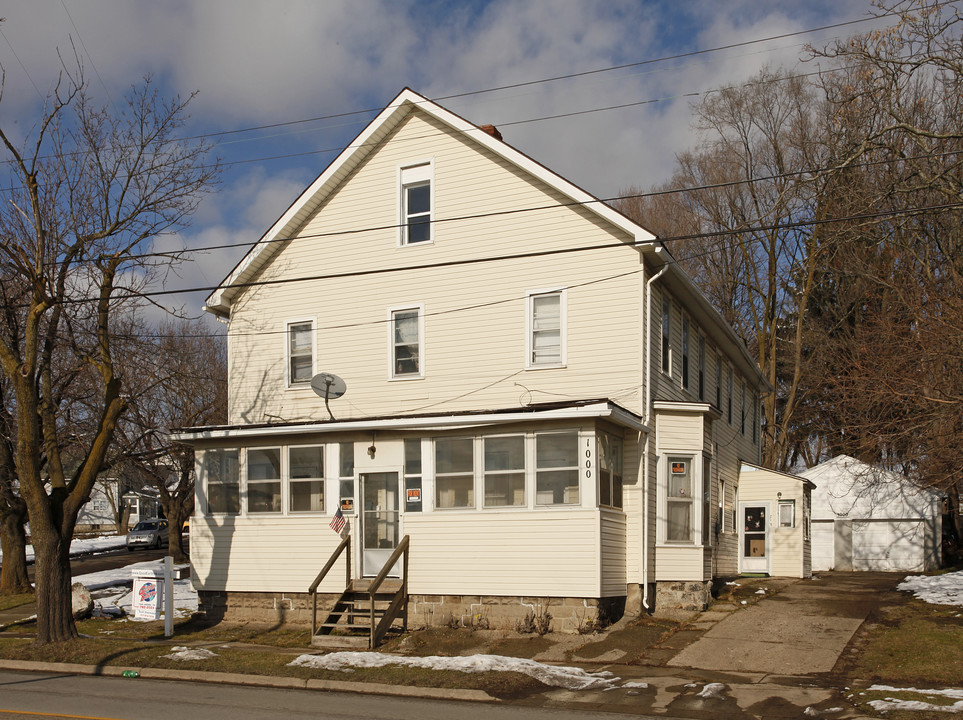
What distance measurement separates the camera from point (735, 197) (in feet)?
135

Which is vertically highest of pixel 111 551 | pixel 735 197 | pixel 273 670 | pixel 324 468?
pixel 735 197

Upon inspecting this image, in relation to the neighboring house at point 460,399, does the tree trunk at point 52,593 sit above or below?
below

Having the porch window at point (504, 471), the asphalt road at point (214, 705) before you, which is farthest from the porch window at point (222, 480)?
the asphalt road at point (214, 705)

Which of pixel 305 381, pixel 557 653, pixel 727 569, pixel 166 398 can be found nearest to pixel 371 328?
pixel 305 381

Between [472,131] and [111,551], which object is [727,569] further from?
[111,551]

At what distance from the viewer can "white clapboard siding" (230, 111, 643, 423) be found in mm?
18469

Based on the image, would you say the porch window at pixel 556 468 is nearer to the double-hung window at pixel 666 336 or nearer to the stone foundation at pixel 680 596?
the stone foundation at pixel 680 596

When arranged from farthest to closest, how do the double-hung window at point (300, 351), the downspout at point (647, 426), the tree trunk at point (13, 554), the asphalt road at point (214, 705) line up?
the tree trunk at point (13, 554), the double-hung window at point (300, 351), the downspout at point (647, 426), the asphalt road at point (214, 705)

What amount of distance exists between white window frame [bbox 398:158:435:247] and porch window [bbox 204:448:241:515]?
5.90 meters

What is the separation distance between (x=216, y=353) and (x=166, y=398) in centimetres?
371

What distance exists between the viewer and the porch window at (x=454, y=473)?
59.2 feet

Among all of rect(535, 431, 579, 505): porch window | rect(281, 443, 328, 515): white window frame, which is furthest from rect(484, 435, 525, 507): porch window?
rect(281, 443, 328, 515): white window frame

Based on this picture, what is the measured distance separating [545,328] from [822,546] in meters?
17.3

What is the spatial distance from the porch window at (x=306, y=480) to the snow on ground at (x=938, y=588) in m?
12.8
